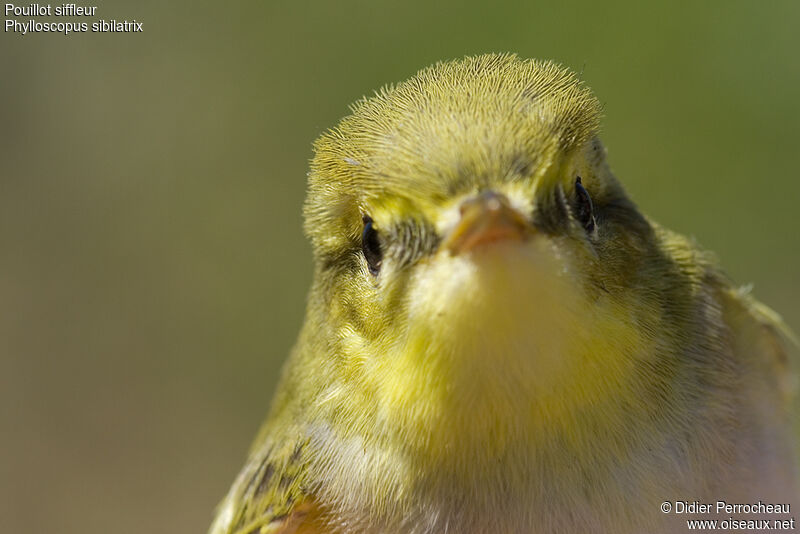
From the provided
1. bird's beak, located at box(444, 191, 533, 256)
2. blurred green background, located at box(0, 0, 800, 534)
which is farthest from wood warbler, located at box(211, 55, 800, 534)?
blurred green background, located at box(0, 0, 800, 534)

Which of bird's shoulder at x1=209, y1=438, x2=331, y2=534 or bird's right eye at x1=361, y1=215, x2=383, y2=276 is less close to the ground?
bird's right eye at x1=361, y1=215, x2=383, y2=276

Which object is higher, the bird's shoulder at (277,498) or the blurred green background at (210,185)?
the blurred green background at (210,185)

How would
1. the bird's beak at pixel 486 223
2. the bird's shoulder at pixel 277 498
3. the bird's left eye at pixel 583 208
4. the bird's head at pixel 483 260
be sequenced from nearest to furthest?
the bird's beak at pixel 486 223 < the bird's head at pixel 483 260 < the bird's left eye at pixel 583 208 < the bird's shoulder at pixel 277 498

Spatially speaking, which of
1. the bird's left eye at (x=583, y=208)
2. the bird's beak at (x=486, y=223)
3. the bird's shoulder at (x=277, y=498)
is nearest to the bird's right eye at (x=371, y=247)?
the bird's beak at (x=486, y=223)

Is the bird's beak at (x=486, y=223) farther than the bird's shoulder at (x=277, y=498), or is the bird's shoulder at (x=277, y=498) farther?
the bird's shoulder at (x=277, y=498)

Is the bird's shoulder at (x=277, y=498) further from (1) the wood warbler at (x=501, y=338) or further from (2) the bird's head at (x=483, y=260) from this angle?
(2) the bird's head at (x=483, y=260)

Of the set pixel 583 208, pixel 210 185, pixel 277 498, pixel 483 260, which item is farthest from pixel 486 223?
pixel 210 185

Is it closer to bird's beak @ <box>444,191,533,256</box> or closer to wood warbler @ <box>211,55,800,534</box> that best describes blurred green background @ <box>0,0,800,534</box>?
wood warbler @ <box>211,55,800,534</box>

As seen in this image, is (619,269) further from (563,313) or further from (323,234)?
(323,234)
